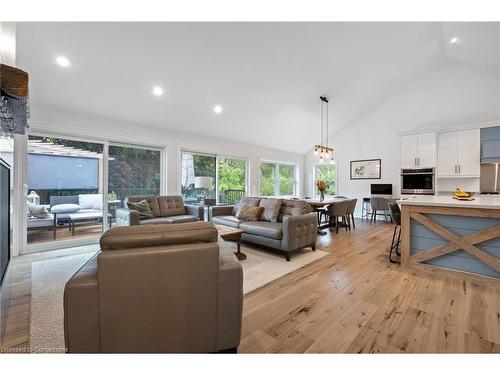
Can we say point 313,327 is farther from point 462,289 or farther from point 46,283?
point 46,283

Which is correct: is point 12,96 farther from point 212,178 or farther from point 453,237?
point 212,178

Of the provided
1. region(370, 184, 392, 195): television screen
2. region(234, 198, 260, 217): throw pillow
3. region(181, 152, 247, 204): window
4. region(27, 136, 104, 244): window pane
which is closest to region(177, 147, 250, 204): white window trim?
region(181, 152, 247, 204): window

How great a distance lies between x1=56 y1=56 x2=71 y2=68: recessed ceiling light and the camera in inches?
119

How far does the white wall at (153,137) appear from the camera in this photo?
149 inches

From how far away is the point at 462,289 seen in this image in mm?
2387

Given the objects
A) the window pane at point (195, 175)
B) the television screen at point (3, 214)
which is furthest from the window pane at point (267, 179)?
the television screen at point (3, 214)

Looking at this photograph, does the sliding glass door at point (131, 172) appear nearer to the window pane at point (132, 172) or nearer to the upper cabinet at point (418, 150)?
the window pane at point (132, 172)

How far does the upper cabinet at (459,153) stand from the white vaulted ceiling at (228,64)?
152cm

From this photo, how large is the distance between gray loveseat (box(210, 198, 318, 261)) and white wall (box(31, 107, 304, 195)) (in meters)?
2.36

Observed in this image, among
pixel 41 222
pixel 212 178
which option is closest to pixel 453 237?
pixel 212 178

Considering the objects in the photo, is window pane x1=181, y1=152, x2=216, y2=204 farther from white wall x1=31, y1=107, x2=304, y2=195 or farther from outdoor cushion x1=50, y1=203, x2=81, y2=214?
outdoor cushion x1=50, y1=203, x2=81, y2=214

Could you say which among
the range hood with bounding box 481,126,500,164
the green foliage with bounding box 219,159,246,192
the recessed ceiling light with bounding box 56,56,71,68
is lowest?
the green foliage with bounding box 219,159,246,192
